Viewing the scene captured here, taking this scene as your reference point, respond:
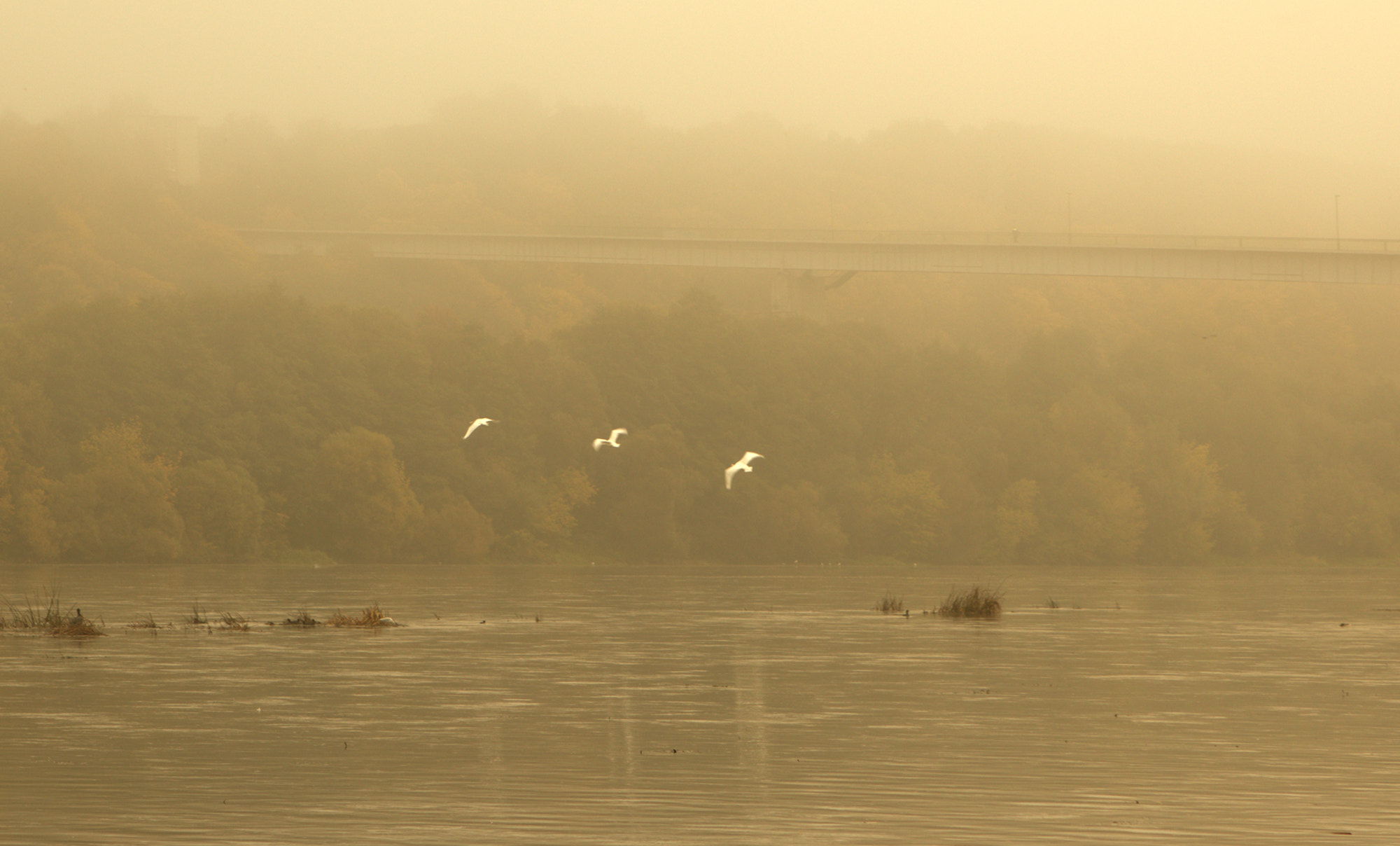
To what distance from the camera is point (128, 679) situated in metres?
33.5

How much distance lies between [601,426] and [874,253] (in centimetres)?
2431

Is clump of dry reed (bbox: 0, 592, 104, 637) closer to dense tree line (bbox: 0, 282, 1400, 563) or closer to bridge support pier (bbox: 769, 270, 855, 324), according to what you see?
dense tree line (bbox: 0, 282, 1400, 563)

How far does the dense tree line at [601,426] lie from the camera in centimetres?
11119

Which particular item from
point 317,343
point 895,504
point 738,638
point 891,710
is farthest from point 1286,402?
point 891,710

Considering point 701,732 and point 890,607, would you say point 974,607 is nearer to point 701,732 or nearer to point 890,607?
point 890,607

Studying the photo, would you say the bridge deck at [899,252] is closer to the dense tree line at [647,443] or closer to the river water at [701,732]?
the dense tree line at [647,443]

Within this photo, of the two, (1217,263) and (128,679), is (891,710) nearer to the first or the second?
(128,679)

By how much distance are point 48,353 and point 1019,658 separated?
84.8 m

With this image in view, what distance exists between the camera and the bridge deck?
392 ft

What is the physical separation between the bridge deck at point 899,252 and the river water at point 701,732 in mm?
68734

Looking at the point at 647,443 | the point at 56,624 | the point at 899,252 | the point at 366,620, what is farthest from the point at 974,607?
the point at 899,252

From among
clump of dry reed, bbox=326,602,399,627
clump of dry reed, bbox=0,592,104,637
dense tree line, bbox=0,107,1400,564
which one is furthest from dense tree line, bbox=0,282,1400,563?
clump of dry reed, bbox=0,592,104,637

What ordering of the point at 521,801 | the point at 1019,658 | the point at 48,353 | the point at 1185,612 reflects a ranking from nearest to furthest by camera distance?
the point at 521,801
the point at 1019,658
the point at 1185,612
the point at 48,353

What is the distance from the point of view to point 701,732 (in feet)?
89.1
